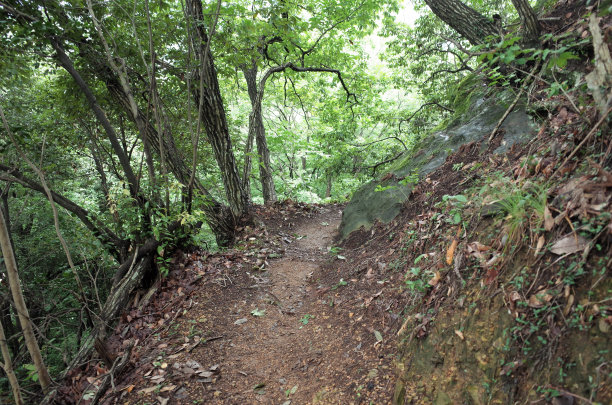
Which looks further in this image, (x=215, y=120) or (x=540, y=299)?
(x=215, y=120)

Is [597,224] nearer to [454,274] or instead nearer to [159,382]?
[454,274]

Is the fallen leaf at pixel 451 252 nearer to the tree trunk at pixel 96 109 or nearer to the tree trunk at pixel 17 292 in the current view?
the tree trunk at pixel 17 292

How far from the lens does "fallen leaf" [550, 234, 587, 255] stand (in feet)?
5.82

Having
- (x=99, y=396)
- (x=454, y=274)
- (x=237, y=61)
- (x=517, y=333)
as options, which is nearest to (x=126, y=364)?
(x=99, y=396)

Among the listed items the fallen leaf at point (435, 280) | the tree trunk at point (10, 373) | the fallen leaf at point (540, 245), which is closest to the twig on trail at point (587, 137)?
the fallen leaf at point (540, 245)

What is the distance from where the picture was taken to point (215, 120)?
657 cm

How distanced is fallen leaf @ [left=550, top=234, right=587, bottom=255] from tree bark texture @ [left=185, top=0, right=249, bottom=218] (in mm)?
5149

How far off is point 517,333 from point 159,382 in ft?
10.6

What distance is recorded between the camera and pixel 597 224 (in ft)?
5.66

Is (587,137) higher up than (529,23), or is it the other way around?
(529,23)

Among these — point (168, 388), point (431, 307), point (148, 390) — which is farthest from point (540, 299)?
point (148, 390)

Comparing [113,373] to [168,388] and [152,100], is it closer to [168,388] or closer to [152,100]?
[168,388]

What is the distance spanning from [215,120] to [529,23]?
5428 millimetres

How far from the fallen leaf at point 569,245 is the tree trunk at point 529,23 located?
10.9ft
